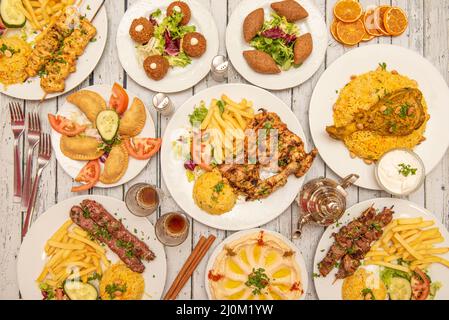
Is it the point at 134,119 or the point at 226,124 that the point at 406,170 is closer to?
the point at 226,124

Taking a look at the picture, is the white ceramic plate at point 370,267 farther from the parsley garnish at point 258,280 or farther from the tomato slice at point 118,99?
the tomato slice at point 118,99

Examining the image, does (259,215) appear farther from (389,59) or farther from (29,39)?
(29,39)

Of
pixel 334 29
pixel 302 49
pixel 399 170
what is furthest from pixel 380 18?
pixel 399 170

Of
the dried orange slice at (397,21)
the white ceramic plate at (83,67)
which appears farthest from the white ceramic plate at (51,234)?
the dried orange slice at (397,21)

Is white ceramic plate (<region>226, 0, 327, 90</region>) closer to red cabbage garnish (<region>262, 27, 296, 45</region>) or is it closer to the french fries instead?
red cabbage garnish (<region>262, 27, 296, 45</region>)

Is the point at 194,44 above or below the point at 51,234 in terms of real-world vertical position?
above

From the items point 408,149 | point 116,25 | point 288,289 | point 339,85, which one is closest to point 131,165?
point 116,25
